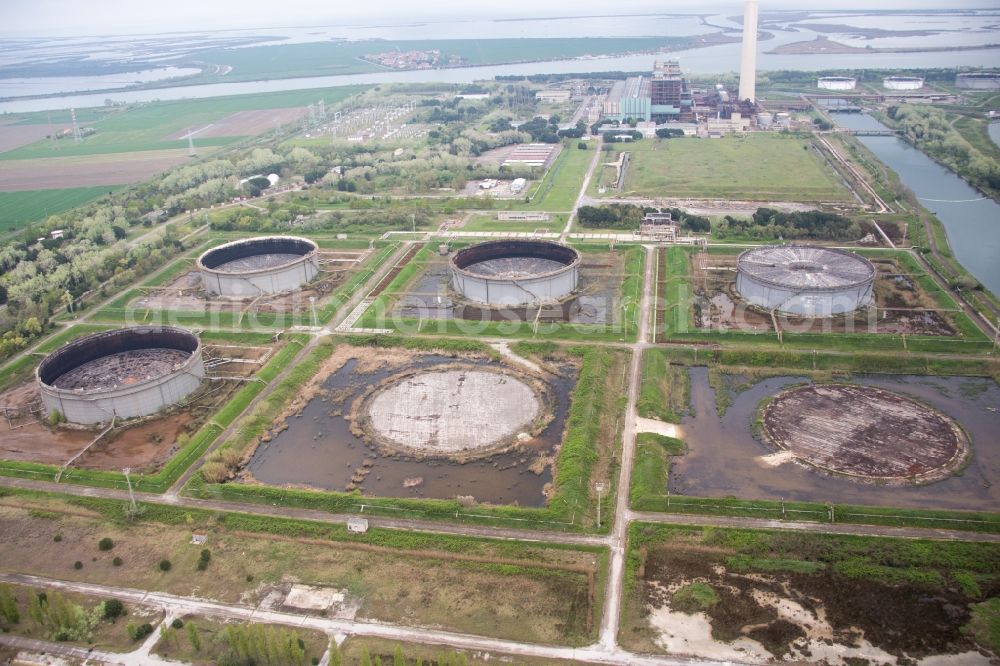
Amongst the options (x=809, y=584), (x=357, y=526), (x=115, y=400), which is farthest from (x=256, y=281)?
(x=809, y=584)

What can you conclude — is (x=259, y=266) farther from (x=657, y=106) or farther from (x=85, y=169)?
(x=657, y=106)

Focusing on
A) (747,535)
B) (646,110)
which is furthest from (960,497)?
(646,110)

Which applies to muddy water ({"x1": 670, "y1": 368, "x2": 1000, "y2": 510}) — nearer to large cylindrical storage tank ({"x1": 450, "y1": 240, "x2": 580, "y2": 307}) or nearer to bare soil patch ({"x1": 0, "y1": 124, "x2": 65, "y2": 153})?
large cylindrical storage tank ({"x1": 450, "y1": 240, "x2": 580, "y2": 307})

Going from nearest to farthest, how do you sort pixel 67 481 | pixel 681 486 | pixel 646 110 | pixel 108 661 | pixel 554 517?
pixel 108 661 < pixel 554 517 < pixel 681 486 < pixel 67 481 < pixel 646 110

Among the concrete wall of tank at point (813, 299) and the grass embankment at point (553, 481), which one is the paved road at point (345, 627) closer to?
the grass embankment at point (553, 481)

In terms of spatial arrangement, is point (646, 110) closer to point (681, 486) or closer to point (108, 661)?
point (681, 486)

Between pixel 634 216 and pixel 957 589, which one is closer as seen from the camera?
pixel 957 589

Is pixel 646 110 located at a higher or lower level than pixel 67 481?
higher
